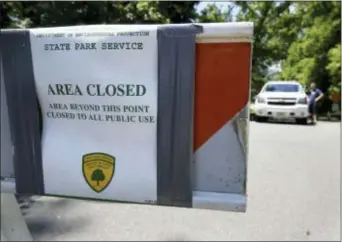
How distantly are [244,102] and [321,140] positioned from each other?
876 cm

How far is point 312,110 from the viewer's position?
47.7 ft

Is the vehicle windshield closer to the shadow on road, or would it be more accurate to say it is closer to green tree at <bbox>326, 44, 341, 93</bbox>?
green tree at <bbox>326, 44, 341, 93</bbox>

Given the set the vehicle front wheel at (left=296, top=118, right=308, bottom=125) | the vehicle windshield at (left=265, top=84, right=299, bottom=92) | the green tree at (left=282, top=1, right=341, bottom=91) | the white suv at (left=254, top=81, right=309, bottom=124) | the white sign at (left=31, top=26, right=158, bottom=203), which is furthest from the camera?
the green tree at (left=282, top=1, right=341, bottom=91)

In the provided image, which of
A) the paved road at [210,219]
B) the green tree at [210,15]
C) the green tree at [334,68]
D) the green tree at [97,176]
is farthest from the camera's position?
the green tree at [334,68]

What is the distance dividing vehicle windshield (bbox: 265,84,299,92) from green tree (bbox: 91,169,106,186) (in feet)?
45.2

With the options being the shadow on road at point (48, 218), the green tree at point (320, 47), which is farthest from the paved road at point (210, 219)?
the green tree at point (320, 47)

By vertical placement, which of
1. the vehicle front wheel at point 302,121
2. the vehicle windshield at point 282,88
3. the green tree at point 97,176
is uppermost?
the green tree at point 97,176

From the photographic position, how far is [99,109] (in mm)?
1920

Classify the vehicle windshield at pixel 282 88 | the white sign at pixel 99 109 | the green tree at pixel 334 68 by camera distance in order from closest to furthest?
the white sign at pixel 99 109
the vehicle windshield at pixel 282 88
the green tree at pixel 334 68

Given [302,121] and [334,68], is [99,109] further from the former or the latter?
[334,68]

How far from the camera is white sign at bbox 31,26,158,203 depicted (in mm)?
1843

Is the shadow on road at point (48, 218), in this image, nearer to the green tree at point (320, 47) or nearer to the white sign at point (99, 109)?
the white sign at point (99, 109)

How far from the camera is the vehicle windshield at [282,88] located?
1506 centimetres

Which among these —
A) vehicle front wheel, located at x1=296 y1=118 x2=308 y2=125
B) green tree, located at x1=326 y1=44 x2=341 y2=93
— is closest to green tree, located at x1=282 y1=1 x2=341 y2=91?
green tree, located at x1=326 y1=44 x2=341 y2=93
